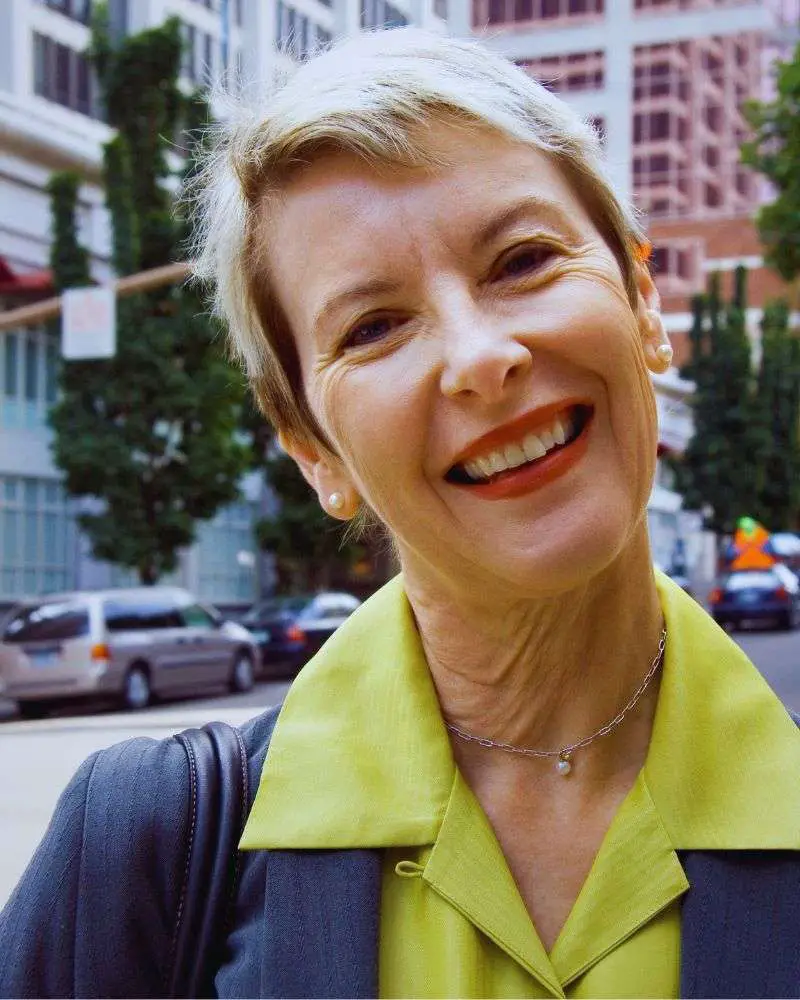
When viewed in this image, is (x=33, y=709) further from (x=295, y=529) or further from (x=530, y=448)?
(x=530, y=448)

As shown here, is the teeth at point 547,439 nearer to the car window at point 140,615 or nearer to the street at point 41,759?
the street at point 41,759

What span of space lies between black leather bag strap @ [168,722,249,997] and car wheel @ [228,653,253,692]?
19043 mm

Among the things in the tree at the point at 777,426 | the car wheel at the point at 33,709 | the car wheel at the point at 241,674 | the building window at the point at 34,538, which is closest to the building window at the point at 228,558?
the building window at the point at 34,538

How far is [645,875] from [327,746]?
352mm

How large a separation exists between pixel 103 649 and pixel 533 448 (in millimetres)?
16842

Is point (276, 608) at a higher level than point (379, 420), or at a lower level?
lower

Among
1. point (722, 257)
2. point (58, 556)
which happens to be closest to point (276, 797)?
point (58, 556)

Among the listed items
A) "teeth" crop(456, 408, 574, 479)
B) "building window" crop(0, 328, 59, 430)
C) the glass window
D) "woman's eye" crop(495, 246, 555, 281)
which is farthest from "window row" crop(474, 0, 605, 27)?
"teeth" crop(456, 408, 574, 479)

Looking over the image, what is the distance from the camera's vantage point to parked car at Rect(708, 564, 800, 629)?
29594 mm

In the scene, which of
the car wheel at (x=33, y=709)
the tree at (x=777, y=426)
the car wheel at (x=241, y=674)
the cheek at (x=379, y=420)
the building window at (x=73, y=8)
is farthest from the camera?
the tree at (x=777, y=426)

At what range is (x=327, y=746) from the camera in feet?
5.14

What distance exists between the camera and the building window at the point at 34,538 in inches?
1027

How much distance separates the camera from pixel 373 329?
59.7 inches

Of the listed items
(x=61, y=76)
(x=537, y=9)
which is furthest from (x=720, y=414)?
(x=537, y=9)
